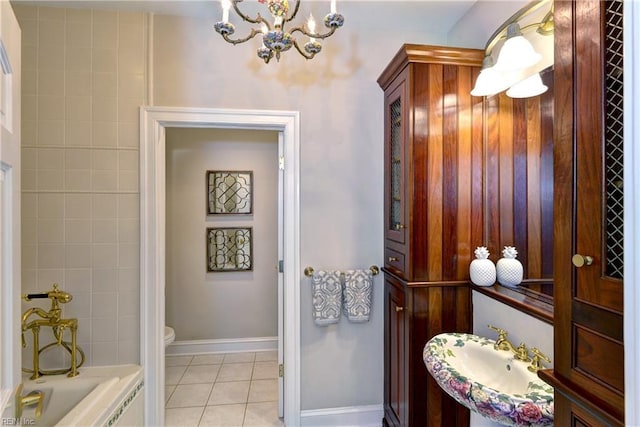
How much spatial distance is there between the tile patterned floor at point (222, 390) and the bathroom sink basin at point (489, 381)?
54.8 inches

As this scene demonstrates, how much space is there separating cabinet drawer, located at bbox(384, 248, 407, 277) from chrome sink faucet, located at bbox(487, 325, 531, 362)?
1.59 ft

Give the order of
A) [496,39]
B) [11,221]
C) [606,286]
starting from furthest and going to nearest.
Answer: [496,39], [11,221], [606,286]

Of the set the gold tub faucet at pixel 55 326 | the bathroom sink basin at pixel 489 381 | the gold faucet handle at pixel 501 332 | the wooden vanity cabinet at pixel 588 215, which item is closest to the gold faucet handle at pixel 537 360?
the bathroom sink basin at pixel 489 381

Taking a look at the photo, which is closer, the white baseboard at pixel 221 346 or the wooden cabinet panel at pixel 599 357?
the wooden cabinet panel at pixel 599 357

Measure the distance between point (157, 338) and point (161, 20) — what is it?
1952 mm

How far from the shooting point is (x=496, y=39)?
4.96 ft

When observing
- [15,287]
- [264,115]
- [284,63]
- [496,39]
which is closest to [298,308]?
[264,115]

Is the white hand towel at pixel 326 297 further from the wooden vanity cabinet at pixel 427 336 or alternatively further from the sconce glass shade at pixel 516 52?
the sconce glass shade at pixel 516 52

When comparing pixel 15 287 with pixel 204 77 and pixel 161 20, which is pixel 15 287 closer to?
pixel 204 77

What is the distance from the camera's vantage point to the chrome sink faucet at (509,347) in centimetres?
123

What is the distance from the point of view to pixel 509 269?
1.51m

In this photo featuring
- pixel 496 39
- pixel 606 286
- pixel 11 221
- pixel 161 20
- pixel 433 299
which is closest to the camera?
pixel 606 286

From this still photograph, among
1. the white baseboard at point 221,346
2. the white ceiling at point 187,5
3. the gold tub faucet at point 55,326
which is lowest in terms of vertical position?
the white baseboard at point 221,346

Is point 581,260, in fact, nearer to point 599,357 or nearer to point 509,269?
point 599,357
